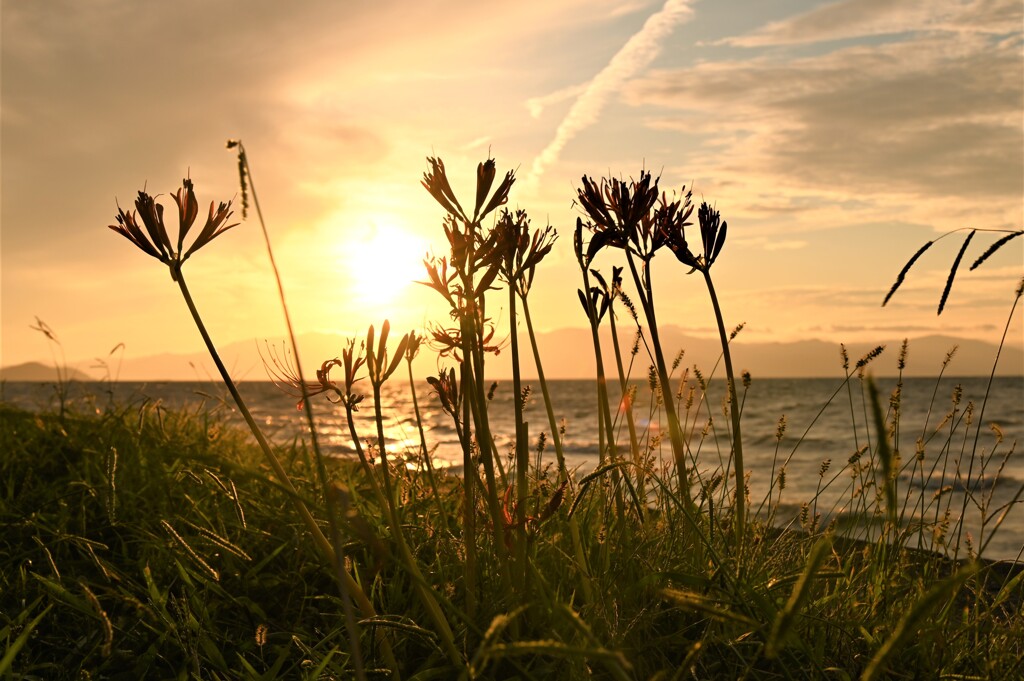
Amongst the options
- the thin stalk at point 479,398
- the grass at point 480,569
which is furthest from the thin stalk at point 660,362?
the thin stalk at point 479,398

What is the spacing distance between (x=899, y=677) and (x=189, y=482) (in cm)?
325

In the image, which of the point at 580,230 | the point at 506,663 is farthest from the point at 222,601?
the point at 580,230

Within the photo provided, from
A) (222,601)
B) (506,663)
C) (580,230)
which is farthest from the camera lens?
(222,601)

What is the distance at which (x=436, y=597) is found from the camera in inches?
68.0

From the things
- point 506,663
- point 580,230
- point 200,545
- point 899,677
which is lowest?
point 899,677

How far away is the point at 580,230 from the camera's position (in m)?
2.48

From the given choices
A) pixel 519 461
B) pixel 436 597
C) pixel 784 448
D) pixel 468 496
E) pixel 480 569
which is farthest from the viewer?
pixel 784 448

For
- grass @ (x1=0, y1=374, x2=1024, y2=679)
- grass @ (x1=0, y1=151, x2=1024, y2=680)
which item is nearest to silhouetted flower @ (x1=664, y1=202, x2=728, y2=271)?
grass @ (x1=0, y1=151, x2=1024, y2=680)

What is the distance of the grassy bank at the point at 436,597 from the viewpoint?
2.03 meters

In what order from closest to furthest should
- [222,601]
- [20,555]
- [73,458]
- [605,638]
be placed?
[605,638]
[222,601]
[20,555]
[73,458]

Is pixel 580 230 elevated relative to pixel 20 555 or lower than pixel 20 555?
elevated

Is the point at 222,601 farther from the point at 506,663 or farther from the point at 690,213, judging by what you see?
the point at 690,213

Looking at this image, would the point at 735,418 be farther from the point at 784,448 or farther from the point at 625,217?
the point at 784,448

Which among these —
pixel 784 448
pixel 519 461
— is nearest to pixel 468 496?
pixel 519 461
